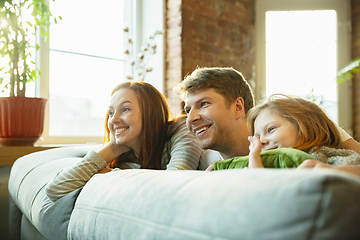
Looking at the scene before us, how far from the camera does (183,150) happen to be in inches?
51.6

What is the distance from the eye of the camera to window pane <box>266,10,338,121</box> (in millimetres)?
3248

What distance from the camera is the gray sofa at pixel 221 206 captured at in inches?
13.6

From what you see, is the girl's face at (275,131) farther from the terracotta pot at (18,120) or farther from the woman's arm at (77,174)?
the terracotta pot at (18,120)

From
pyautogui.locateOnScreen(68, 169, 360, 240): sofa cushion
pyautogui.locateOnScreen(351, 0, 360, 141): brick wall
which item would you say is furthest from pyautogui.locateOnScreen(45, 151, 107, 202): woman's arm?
pyautogui.locateOnScreen(351, 0, 360, 141): brick wall

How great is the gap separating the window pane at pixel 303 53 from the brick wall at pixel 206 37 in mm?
231

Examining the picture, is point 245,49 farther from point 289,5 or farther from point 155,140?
point 155,140

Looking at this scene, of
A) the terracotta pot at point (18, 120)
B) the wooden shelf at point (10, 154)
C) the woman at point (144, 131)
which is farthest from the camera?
the terracotta pot at point (18, 120)

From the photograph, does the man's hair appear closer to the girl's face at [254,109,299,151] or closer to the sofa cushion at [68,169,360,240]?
the girl's face at [254,109,299,151]

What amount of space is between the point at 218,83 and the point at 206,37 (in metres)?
1.77

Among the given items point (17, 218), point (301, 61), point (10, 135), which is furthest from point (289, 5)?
point (17, 218)

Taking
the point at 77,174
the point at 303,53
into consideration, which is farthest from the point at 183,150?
the point at 303,53

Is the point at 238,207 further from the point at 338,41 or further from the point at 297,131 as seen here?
the point at 338,41

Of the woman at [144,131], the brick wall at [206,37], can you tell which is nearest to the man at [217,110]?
the woman at [144,131]

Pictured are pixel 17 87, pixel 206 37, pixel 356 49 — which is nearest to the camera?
pixel 17 87
